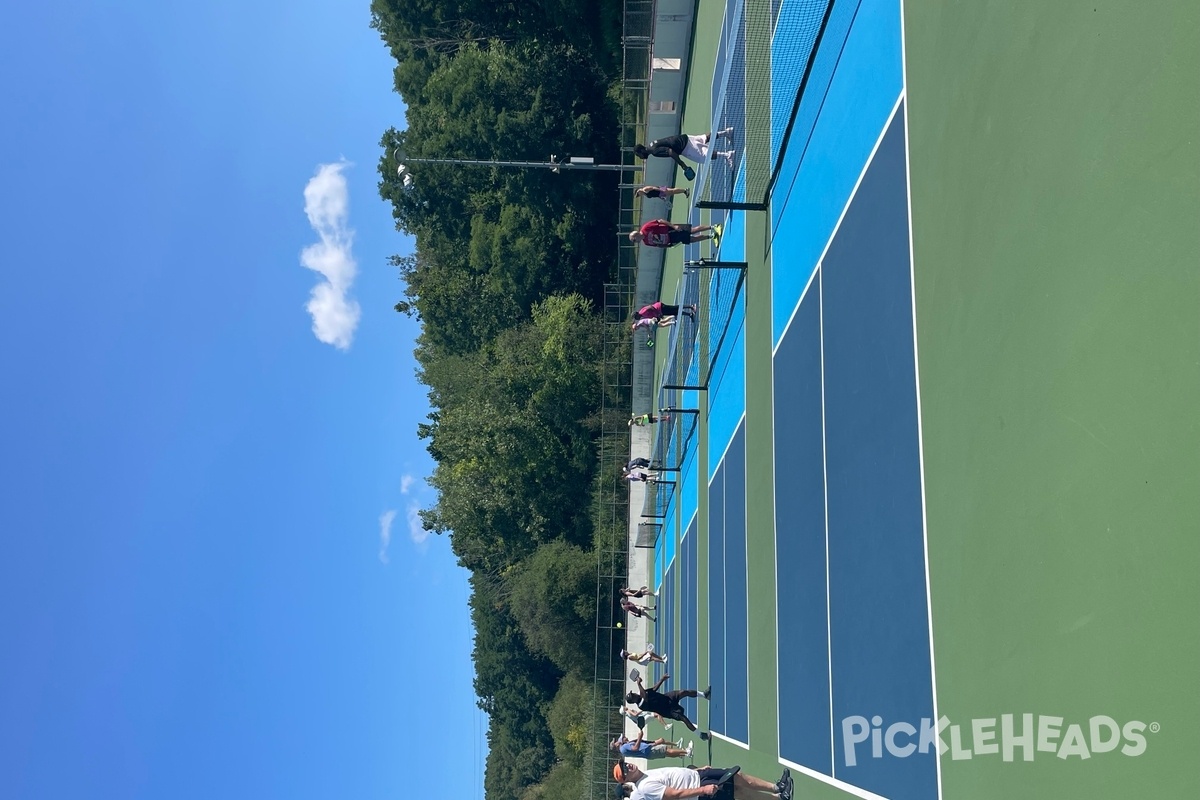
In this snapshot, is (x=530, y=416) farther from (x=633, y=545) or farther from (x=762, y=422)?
(x=762, y=422)

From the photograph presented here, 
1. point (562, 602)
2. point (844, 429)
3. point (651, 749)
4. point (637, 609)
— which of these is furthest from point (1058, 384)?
point (562, 602)

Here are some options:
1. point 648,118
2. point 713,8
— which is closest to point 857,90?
point 713,8

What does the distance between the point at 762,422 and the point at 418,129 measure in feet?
107

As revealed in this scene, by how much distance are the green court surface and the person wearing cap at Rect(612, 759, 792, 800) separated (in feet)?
7.90

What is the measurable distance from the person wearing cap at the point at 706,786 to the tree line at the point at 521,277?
22822 millimetres

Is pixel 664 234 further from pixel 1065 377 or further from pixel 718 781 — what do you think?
pixel 1065 377

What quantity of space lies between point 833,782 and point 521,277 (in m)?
32.9

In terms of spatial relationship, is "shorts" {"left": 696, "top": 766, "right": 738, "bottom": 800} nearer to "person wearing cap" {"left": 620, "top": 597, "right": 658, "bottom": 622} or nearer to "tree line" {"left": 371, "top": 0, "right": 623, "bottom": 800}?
"person wearing cap" {"left": 620, "top": 597, "right": 658, "bottom": 622}

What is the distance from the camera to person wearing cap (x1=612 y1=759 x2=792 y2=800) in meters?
9.62

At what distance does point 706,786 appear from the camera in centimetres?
963

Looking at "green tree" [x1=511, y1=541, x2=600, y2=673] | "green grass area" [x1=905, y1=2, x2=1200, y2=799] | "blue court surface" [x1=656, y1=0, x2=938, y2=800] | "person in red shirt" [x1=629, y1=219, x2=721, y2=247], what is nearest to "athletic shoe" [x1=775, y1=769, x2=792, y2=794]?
"blue court surface" [x1=656, y1=0, x2=938, y2=800]

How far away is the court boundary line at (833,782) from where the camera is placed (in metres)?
7.20

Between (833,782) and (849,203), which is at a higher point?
(849,203)

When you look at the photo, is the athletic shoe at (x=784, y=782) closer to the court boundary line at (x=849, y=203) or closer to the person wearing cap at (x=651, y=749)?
the court boundary line at (x=849, y=203)
